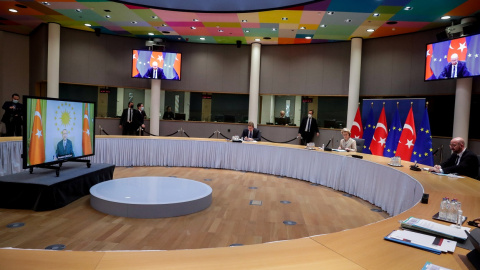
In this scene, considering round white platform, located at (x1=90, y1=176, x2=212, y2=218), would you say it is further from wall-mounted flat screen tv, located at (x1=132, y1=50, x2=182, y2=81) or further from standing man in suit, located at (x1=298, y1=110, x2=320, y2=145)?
wall-mounted flat screen tv, located at (x1=132, y1=50, x2=182, y2=81)

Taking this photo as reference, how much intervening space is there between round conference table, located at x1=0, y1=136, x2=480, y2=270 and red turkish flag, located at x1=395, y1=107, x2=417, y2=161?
7.45 feet

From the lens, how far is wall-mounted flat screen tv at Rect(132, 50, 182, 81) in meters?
10.7

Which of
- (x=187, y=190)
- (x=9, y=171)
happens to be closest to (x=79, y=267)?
(x=187, y=190)

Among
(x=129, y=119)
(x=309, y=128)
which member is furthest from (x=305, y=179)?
(x=129, y=119)

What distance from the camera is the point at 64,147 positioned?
188 inches

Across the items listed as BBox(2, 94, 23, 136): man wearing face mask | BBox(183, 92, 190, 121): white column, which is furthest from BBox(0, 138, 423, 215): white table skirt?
BBox(183, 92, 190, 121): white column

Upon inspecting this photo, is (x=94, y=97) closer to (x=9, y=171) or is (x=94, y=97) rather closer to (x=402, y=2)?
(x=9, y=171)

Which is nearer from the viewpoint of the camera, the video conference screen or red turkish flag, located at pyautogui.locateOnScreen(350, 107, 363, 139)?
the video conference screen

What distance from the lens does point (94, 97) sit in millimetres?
12109

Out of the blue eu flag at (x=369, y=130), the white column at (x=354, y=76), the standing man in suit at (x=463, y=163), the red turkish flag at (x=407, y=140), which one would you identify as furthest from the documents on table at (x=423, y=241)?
the white column at (x=354, y=76)

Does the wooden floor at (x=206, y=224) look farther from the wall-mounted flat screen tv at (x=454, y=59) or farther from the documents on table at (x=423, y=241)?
the wall-mounted flat screen tv at (x=454, y=59)

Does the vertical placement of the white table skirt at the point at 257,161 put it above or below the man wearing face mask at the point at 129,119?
below

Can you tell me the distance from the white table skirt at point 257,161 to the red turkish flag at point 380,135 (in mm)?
2805

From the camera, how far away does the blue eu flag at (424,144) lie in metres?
6.70
